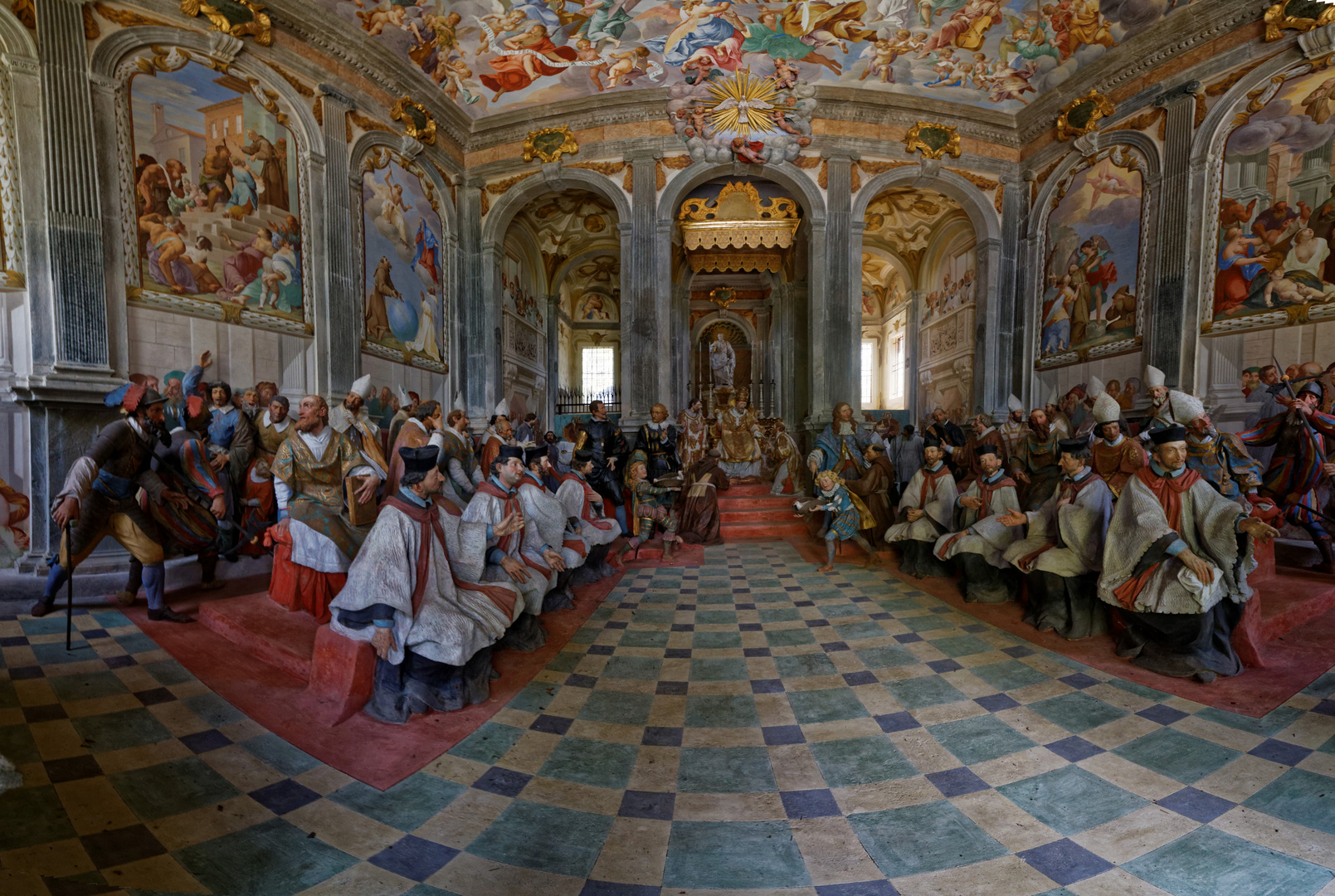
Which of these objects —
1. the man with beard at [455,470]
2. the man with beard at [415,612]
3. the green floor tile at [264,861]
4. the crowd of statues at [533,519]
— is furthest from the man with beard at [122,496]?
the green floor tile at [264,861]

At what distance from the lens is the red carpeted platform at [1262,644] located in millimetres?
3102

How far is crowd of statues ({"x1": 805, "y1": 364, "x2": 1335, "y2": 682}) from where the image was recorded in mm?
3381

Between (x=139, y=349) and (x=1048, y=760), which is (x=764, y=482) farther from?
(x=139, y=349)

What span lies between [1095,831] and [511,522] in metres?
3.33

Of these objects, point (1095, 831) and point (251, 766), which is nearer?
point (1095, 831)

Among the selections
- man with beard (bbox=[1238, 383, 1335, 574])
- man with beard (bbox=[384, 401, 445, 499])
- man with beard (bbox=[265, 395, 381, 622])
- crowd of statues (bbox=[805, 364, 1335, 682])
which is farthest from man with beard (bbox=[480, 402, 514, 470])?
man with beard (bbox=[1238, 383, 1335, 574])

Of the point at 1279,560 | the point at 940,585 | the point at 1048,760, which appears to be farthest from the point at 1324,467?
the point at 1048,760

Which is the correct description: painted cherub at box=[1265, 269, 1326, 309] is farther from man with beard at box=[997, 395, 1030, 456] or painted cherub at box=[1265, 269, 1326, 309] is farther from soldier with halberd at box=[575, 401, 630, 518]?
soldier with halberd at box=[575, 401, 630, 518]

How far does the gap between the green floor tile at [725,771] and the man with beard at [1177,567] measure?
2878mm

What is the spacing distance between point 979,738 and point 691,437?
7.64 m

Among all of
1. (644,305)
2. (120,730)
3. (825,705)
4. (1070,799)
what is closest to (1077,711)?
(1070,799)

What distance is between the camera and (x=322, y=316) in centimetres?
804

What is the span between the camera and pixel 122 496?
3.96 meters

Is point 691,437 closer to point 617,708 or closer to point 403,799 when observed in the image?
point 617,708
